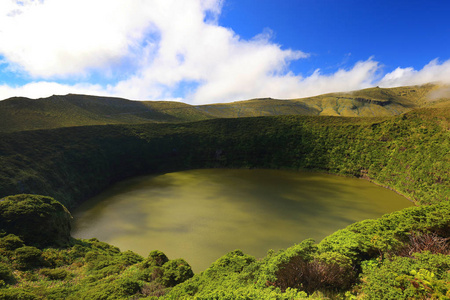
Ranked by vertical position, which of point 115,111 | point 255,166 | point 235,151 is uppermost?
point 115,111

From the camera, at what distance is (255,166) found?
5394 cm

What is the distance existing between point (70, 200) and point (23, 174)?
269 inches

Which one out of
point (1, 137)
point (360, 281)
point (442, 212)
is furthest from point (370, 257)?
point (1, 137)

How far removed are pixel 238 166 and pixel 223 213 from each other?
89.7 feet

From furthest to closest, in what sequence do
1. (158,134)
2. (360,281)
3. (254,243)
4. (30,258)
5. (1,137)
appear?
1. (158,134)
2. (1,137)
3. (254,243)
4. (30,258)
5. (360,281)

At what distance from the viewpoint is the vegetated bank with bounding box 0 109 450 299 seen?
938 centimetres

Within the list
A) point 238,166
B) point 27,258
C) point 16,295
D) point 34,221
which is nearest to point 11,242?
point 34,221

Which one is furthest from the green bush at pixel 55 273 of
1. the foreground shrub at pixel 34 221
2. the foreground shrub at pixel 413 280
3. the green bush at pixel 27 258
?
the foreground shrub at pixel 413 280

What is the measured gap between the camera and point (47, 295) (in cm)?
999

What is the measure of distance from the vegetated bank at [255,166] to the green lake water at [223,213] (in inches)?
175

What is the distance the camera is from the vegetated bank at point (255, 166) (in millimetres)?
9383

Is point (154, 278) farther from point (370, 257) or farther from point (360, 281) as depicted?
point (370, 257)

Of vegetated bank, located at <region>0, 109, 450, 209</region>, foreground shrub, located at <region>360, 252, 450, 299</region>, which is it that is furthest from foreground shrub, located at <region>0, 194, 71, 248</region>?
foreground shrub, located at <region>360, 252, 450, 299</region>

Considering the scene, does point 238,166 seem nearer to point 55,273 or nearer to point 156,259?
point 156,259
